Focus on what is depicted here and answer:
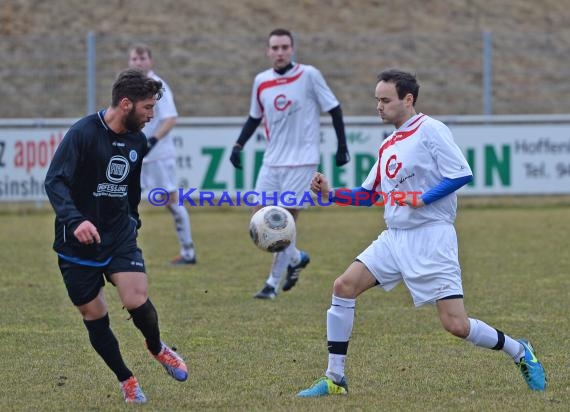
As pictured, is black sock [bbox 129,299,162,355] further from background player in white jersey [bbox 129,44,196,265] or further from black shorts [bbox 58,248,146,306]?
background player in white jersey [bbox 129,44,196,265]

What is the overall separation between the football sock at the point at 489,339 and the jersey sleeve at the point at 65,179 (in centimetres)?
212

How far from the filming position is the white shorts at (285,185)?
10.3 metres

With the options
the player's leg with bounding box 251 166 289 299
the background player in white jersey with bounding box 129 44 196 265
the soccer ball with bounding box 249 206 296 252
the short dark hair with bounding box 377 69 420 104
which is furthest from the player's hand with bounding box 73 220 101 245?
the background player in white jersey with bounding box 129 44 196 265

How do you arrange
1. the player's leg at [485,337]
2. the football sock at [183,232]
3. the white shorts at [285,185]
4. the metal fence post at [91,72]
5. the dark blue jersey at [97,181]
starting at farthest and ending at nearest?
the metal fence post at [91,72] → the football sock at [183,232] → the white shorts at [285,185] → the player's leg at [485,337] → the dark blue jersey at [97,181]

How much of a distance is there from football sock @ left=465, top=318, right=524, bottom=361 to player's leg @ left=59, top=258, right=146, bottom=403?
176cm

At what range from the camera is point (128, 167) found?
6.23m

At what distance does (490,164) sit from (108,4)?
11.7m

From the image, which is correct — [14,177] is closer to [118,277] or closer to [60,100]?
[60,100]

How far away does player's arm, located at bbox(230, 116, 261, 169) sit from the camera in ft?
34.2

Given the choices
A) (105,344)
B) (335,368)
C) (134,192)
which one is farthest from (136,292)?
(335,368)

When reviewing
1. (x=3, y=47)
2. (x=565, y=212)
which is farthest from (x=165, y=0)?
(x=565, y=212)
